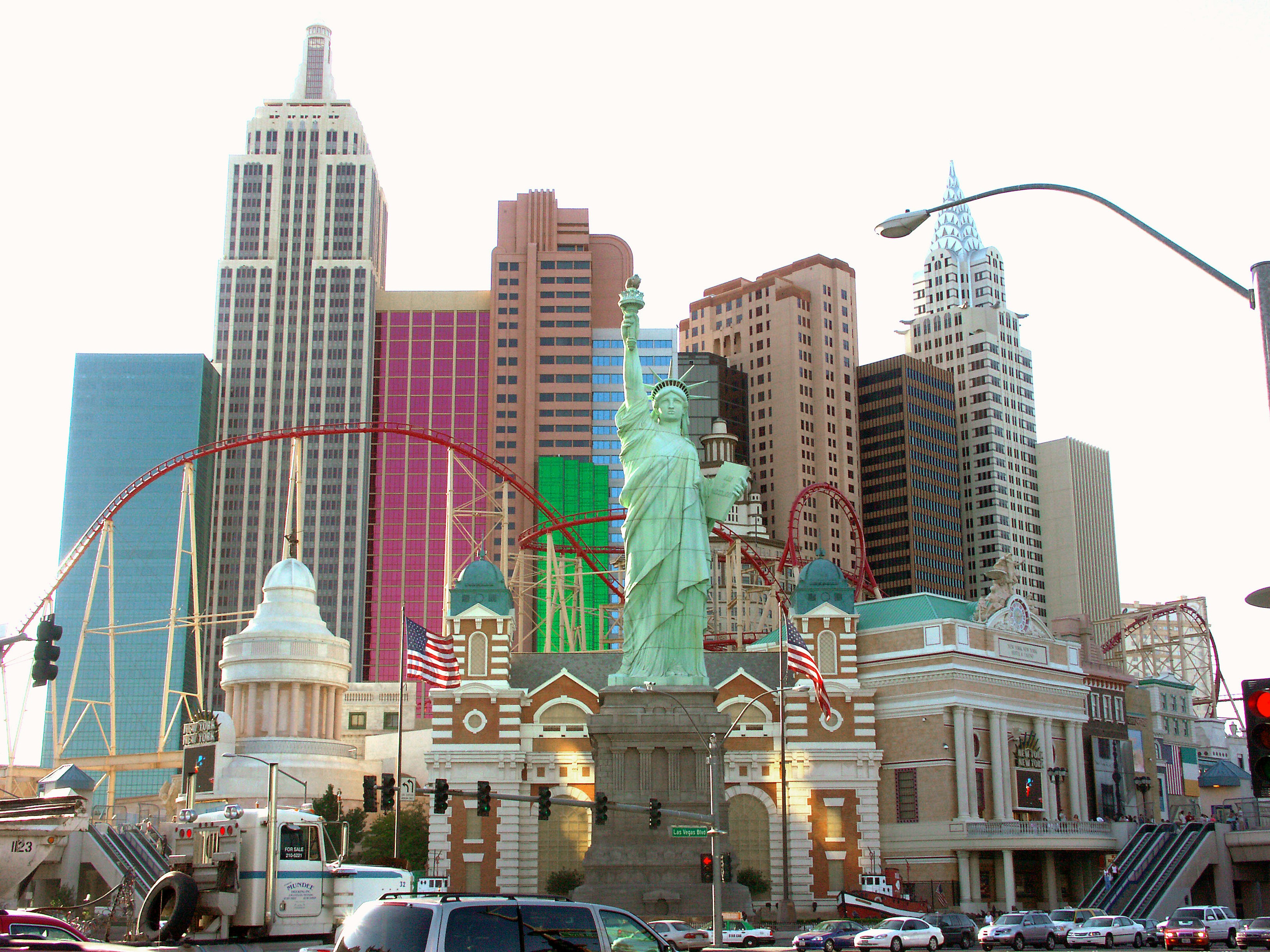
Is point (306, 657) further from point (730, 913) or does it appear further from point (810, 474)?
point (810, 474)

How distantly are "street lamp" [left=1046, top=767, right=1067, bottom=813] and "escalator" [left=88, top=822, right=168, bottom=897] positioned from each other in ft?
140

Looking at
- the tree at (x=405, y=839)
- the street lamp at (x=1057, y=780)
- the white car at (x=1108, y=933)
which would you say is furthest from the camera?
the street lamp at (x=1057, y=780)

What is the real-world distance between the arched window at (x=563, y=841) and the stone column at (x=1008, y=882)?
A: 62.2 feet

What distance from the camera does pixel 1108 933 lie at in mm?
44375

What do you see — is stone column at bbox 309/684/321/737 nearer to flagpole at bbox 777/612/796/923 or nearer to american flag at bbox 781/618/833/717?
flagpole at bbox 777/612/796/923

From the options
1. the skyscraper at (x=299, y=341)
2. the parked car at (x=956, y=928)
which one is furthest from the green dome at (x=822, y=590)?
the skyscraper at (x=299, y=341)

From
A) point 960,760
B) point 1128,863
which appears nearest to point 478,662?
point 960,760

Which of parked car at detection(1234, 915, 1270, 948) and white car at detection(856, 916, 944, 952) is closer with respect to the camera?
white car at detection(856, 916, 944, 952)

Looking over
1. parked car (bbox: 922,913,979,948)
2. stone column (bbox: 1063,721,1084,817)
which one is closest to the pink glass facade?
stone column (bbox: 1063,721,1084,817)

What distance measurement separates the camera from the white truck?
26203mm

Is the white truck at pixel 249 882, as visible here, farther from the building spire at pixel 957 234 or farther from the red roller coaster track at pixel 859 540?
the building spire at pixel 957 234

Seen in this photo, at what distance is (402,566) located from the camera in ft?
461

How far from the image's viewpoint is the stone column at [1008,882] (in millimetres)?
64375

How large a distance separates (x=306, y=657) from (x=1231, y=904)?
48.1 meters
